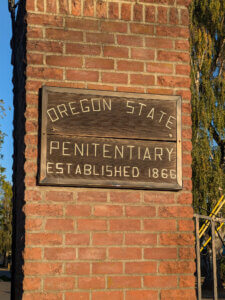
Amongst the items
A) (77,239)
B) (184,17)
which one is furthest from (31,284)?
(184,17)

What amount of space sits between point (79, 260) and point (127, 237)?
0.33 metres

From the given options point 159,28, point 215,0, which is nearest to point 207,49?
point 215,0

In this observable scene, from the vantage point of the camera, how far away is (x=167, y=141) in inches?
133

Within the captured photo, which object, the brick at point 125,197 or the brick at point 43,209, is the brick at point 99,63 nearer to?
the brick at point 125,197

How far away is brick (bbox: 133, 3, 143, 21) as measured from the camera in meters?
3.45

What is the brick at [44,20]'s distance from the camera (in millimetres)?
3274

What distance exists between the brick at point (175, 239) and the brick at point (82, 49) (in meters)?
1.25

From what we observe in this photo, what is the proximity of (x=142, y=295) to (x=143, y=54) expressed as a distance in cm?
154

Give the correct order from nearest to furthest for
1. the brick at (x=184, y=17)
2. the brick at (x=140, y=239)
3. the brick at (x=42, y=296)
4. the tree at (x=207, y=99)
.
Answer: the brick at (x=42, y=296), the brick at (x=140, y=239), the brick at (x=184, y=17), the tree at (x=207, y=99)

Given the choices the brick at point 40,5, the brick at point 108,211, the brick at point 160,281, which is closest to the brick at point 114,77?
the brick at point 40,5

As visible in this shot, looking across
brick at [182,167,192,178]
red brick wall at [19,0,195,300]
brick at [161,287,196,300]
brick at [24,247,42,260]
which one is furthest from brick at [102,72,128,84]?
brick at [161,287,196,300]

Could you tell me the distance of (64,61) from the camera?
3293mm

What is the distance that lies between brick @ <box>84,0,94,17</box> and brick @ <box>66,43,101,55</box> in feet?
0.69

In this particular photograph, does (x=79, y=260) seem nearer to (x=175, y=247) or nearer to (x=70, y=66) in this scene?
(x=175, y=247)
